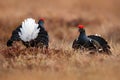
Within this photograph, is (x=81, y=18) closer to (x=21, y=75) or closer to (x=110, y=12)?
(x=110, y=12)

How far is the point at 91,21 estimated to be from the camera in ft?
52.6

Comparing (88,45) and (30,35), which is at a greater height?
(30,35)

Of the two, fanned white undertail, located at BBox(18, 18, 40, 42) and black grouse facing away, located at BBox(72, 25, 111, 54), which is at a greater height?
fanned white undertail, located at BBox(18, 18, 40, 42)

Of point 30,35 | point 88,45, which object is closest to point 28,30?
point 30,35

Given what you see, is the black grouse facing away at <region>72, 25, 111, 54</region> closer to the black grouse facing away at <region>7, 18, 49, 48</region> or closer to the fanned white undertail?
the black grouse facing away at <region>7, 18, 49, 48</region>

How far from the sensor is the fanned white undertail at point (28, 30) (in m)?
8.77

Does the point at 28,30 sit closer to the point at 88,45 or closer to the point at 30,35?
the point at 30,35

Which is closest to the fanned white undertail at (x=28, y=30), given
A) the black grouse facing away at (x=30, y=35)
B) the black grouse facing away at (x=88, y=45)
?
the black grouse facing away at (x=30, y=35)

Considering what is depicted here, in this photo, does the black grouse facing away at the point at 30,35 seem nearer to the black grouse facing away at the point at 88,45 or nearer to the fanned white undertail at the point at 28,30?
the fanned white undertail at the point at 28,30

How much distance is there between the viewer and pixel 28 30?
8773 mm

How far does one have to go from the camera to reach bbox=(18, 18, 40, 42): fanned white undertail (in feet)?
28.8

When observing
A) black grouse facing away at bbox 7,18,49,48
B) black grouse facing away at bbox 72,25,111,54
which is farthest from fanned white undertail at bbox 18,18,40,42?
black grouse facing away at bbox 72,25,111,54

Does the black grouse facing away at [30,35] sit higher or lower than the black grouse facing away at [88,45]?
higher

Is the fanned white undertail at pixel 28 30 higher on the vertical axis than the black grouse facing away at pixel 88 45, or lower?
higher
